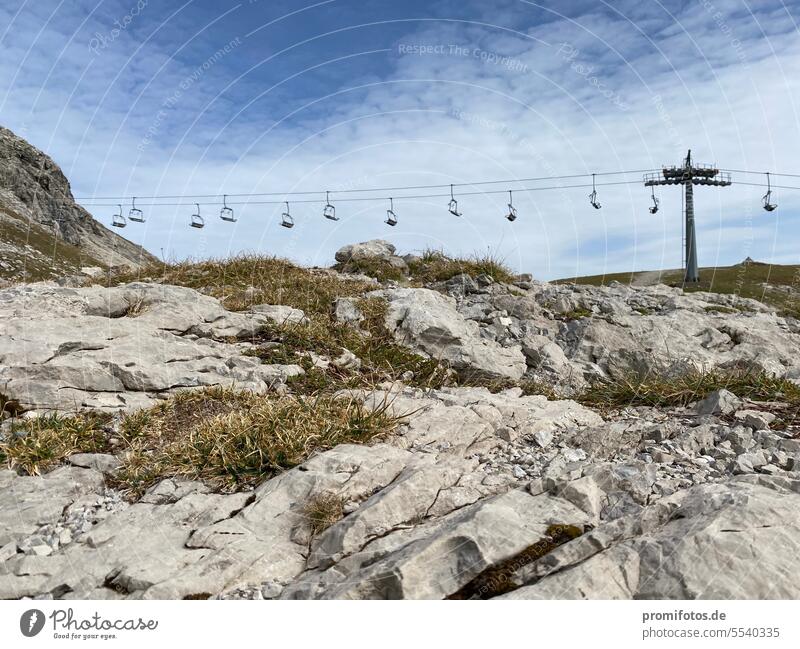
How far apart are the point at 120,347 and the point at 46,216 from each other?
92167mm

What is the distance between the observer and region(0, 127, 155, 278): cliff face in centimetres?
6544

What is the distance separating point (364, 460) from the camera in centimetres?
682

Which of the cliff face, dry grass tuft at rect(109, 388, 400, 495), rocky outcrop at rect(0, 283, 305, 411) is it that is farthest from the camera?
the cliff face

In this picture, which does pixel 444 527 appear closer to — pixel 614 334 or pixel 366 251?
pixel 614 334

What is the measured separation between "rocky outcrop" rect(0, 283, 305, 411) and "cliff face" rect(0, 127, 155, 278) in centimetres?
5295

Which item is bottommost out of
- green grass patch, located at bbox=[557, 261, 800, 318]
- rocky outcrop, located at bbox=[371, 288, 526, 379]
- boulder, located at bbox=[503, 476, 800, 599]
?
boulder, located at bbox=[503, 476, 800, 599]

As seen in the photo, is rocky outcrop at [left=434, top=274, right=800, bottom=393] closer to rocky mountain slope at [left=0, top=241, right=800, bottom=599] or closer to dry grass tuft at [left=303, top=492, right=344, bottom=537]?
rocky mountain slope at [left=0, top=241, right=800, bottom=599]

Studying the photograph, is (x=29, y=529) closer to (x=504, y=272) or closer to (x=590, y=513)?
(x=590, y=513)

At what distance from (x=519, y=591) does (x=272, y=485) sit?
3.20 metres

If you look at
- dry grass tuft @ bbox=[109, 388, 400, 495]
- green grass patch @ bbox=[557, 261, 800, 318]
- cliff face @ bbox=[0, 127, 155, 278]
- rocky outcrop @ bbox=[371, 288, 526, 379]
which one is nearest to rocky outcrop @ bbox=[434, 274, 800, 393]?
rocky outcrop @ bbox=[371, 288, 526, 379]

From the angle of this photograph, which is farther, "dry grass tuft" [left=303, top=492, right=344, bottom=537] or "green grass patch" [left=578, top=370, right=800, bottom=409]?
"green grass patch" [left=578, top=370, right=800, bottom=409]

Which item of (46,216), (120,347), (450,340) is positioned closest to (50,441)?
(120,347)

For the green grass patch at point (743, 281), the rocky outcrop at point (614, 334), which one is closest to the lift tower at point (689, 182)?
the green grass patch at point (743, 281)

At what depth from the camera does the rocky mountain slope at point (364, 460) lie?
15.4ft
